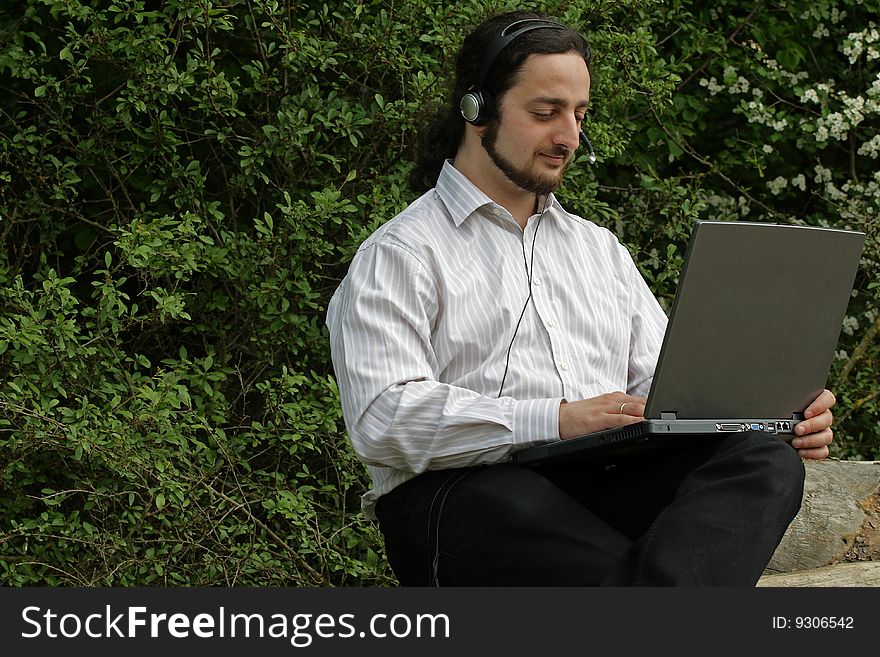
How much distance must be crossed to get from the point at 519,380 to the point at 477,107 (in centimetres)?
67

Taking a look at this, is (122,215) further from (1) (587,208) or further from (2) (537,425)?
(2) (537,425)

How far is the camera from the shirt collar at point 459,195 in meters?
2.72

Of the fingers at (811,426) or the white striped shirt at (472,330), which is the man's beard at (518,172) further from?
the fingers at (811,426)

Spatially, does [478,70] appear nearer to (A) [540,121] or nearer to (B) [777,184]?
(A) [540,121]

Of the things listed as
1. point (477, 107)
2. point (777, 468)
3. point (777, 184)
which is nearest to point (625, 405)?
point (777, 468)

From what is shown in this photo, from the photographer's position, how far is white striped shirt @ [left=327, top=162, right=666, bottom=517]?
2.33 meters

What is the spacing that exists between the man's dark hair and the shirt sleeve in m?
0.55

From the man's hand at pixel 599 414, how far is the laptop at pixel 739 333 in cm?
5

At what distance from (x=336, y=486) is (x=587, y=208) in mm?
1359

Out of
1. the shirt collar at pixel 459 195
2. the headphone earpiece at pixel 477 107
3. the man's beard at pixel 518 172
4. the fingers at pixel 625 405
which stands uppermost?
the headphone earpiece at pixel 477 107

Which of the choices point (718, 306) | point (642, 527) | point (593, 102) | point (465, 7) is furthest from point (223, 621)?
point (593, 102)

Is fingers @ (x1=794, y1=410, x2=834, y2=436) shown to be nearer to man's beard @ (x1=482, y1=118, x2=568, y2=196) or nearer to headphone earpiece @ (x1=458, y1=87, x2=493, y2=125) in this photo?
man's beard @ (x1=482, y1=118, x2=568, y2=196)

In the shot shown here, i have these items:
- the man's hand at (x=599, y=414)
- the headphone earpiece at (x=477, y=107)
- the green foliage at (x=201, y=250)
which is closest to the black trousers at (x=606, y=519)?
the man's hand at (x=599, y=414)

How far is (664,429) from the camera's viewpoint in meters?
2.16
